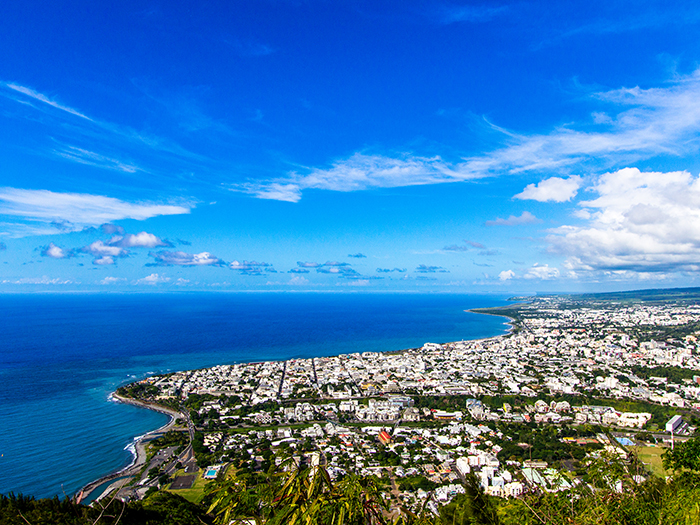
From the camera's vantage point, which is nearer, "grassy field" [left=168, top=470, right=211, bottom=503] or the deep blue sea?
"grassy field" [left=168, top=470, right=211, bottom=503]

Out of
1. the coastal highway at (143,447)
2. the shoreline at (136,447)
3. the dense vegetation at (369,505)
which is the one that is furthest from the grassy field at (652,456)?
the shoreline at (136,447)

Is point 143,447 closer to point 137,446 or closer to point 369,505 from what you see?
point 137,446

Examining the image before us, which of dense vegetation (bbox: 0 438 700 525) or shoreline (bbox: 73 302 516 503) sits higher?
dense vegetation (bbox: 0 438 700 525)

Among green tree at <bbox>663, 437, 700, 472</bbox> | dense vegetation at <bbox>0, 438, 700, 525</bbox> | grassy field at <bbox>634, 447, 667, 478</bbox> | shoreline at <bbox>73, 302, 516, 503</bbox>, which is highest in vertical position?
dense vegetation at <bbox>0, 438, 700, 525</bbox>

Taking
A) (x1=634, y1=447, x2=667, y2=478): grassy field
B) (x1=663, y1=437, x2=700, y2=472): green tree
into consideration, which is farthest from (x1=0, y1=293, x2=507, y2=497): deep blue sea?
(x1=634, y1=447, x2=667, y2=478): grassy field

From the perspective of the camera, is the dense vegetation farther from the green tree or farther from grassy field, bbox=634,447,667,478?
grassy field, bbox=634,447,667,478

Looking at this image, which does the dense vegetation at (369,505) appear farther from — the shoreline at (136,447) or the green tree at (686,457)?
the shoreline at (136,447)

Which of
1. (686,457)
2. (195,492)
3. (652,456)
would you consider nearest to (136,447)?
(195,492)

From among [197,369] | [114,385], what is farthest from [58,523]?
[197,369]
